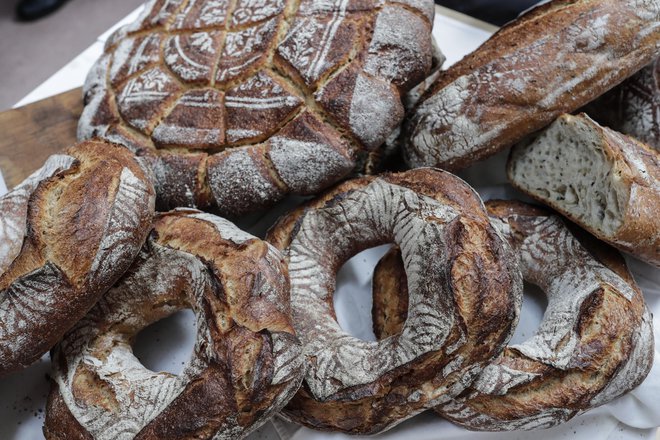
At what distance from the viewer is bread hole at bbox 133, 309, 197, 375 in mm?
1668

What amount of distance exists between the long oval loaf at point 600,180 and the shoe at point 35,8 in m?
3.30

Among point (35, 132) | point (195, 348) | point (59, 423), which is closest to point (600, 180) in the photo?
point (195, 348)

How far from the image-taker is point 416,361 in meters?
1.33

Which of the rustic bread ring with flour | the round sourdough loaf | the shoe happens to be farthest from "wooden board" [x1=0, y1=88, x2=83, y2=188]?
the shoe

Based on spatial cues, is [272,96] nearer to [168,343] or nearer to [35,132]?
[168,343]

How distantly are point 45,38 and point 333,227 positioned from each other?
2.92 metres

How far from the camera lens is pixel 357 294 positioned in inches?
70.4

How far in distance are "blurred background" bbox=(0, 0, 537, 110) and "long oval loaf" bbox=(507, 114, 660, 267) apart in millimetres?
2880

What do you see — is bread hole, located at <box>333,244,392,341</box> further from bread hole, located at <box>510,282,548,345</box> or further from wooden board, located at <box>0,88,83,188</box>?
wooden board, located at <box>0,88,83,188</box>

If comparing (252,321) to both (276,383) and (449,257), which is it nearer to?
(276,383)

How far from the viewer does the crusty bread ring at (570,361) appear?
1408 millimetres

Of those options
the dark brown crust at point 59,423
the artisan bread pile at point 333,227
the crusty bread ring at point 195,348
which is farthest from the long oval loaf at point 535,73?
the dark brown crust at point 59,423

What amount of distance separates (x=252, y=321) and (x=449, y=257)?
17.8 inches

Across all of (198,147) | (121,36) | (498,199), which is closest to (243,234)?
(198,147)
